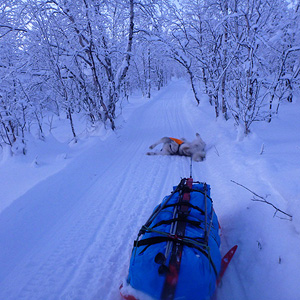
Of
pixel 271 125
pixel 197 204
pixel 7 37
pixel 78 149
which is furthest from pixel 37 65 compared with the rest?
pixel 271 125

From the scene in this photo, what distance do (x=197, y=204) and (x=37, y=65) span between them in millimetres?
8401

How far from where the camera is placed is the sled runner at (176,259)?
1.54 m

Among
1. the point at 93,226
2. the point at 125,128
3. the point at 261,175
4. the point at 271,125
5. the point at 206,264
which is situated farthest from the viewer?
the point at 125,128

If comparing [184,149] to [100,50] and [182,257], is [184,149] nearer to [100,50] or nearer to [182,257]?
[182,257]

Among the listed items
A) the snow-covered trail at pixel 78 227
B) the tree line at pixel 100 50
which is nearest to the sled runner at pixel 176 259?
the snow-covered trail at pixel 78 227

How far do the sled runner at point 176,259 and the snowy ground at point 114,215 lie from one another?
0.46 metres

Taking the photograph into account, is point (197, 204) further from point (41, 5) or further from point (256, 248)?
point (41, 5)

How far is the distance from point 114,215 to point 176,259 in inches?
73.9

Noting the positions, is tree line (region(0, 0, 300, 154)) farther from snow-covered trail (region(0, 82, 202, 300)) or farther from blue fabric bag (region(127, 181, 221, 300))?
blue fabric bag (region(127, 181, 221, 300))

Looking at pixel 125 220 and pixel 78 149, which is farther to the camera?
pixel 78 149

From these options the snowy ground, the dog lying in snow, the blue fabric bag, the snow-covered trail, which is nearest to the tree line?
the snowy ground

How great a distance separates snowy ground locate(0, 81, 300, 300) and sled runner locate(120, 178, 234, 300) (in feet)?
1.52

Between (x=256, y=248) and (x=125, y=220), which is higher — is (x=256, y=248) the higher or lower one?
the higher one

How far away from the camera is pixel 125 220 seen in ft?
10.3
